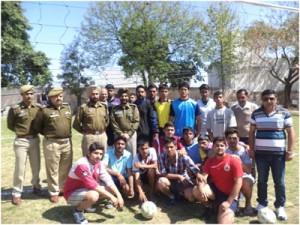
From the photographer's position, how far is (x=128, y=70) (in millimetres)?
23328

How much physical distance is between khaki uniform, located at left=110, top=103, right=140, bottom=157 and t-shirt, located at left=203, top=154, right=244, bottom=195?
4.42 ft

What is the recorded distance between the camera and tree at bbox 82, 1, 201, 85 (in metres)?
22.9

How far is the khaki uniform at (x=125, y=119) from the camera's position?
4.55 metres

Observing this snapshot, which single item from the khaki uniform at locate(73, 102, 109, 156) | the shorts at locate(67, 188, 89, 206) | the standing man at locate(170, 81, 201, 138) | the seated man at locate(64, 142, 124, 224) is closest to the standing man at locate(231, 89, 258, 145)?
the standing man at locate(170, 81, 201, 138)

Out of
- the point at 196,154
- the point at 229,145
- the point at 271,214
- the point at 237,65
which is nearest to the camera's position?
the point at 271,214

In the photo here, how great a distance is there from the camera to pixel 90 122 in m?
4.39

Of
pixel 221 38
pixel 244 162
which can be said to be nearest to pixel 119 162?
pixel 244 162

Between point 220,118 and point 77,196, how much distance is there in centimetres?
232

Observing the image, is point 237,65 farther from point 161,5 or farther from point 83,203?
point 83,203

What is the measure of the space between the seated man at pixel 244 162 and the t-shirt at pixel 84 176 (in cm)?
154

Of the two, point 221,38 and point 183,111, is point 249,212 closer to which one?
point 183,111

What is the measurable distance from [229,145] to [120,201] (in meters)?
1.49

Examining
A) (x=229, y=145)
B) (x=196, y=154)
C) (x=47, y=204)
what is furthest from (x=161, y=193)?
(x=47, y=204)

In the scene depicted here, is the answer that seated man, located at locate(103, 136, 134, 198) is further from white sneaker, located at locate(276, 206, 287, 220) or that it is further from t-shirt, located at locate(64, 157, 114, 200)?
white sneaker, located at locate(276, 206, 287, 220)
